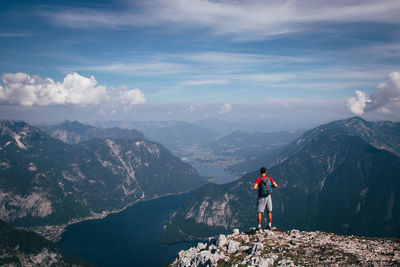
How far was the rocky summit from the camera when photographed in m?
36.1

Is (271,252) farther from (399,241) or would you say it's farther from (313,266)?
(399,241)

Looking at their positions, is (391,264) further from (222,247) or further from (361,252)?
(222,247)

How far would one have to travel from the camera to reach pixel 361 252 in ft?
122

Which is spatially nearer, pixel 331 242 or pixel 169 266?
pixel 331 242

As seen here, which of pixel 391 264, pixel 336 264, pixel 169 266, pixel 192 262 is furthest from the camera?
pixel 169 266

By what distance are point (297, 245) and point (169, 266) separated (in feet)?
127

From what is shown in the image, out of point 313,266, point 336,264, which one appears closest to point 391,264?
point 336,264

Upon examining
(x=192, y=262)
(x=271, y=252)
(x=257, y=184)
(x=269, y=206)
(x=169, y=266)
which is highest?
(x=257, y=184)

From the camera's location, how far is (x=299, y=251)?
41562mm

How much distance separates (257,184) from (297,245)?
1489cm

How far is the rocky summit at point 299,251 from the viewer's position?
3606 cm

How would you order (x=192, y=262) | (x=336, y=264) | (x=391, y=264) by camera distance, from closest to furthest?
(x=391, y=264), (x=336, y=264), (x=192, y=262)

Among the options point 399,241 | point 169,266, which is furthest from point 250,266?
point 169,266

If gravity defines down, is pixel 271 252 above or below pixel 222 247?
above
